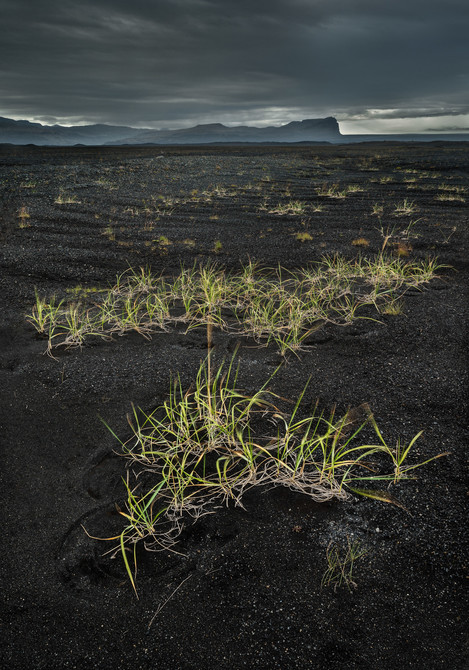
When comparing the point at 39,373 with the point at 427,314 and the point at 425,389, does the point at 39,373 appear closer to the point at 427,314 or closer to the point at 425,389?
the point at 425,389

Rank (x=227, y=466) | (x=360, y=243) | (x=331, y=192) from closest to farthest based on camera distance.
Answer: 1. (x=227, y=466)
2. (x=360, y=243)
3. (x=331, y=192)

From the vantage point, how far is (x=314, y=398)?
320 cm

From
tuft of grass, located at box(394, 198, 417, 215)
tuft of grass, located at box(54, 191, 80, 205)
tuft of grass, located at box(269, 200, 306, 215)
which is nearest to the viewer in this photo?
tuft of grass, located at box(394, 198, 417, 215)

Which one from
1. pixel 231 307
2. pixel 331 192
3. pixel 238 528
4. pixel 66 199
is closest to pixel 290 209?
pixel 331 192

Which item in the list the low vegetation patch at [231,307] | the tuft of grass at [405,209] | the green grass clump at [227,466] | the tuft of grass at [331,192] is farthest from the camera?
the tuft of grass at [331,192]

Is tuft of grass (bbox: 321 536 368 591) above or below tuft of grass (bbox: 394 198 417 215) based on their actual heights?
below

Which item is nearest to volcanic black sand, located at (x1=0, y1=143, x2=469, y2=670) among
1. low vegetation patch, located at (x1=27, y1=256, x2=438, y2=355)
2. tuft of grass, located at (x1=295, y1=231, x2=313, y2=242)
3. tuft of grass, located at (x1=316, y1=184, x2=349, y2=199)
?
low vegetation patch, located at (x1=27, y1=256, x2=438, y2=355)

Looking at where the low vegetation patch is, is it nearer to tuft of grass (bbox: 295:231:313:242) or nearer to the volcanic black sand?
the volcanic black sand

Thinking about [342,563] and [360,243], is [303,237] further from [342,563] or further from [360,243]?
[342,563]

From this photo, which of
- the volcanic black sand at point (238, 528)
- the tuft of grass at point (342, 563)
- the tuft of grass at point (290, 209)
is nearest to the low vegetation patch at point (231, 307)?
the volcanic black sand at point (238, 528)

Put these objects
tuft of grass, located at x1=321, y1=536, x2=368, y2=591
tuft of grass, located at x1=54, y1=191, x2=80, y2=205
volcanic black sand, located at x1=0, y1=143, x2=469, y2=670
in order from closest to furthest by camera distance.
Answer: volcanic black sand, located at x1=0, y1=143, x2=469, y2=670 → tuft of grass, located at x1=321, y1=536, x2=368, y2=591 → tuft of grass, located at x1=54, y1=191, x2=80, y2=205

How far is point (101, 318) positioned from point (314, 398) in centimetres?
273

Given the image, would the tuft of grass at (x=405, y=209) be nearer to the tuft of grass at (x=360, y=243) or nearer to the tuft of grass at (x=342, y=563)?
the tuft of grass at (x=360, y=243)

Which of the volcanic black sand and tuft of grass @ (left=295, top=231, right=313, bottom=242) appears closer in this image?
the volcanic black sand
